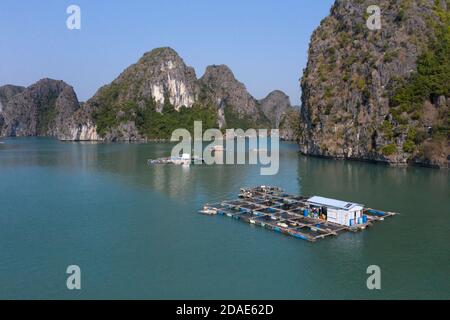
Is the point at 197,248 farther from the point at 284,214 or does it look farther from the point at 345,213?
the point at 345,213

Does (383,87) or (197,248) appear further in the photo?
(383,87)

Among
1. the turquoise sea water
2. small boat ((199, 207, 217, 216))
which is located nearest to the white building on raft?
the turquoise sea water

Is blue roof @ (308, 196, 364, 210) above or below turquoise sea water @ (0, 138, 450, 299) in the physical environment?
above

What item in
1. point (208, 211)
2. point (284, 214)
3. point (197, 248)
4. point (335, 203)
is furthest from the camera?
point (208, 211)

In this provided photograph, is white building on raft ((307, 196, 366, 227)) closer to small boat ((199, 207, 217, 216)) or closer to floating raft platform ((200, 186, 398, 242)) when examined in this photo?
floating raft platform ((200, 186, 398, 242))

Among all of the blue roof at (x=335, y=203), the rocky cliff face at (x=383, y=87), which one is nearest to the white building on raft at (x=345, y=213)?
the blue roof at (x=335, y=203)

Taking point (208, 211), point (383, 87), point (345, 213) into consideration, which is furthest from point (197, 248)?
point (383, 87)

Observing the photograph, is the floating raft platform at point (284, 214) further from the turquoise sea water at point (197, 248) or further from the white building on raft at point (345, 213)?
the turquoise sea water at point (197, 248)
